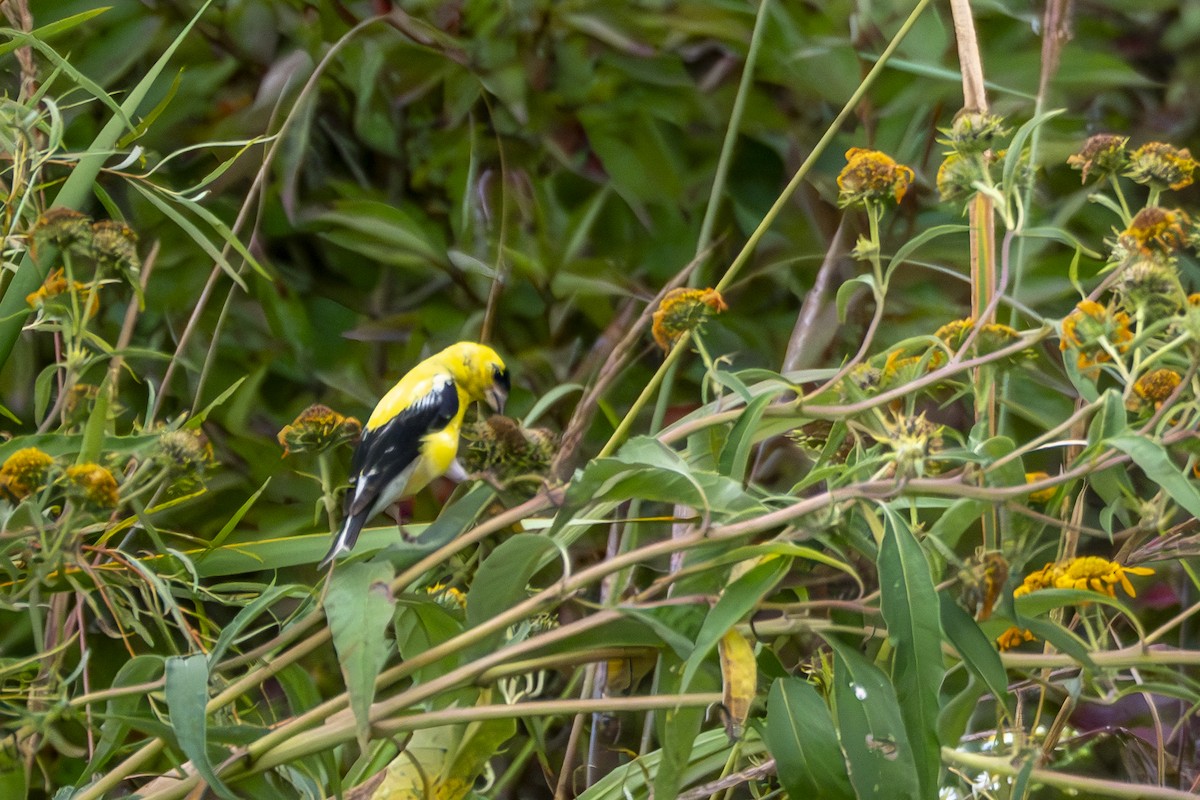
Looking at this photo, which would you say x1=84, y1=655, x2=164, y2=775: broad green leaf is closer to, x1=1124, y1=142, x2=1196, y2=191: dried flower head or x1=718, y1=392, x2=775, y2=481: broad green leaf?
x1=718, y1=392, x2=775, y2=481: broad green leaf

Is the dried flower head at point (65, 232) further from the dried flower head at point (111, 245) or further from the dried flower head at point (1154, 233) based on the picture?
the dried flower head at point (1154, 233)

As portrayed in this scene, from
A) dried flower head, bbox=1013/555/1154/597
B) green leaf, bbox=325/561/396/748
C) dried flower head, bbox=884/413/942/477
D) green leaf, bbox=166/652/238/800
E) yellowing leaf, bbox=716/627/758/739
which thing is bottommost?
green leaf, bbox=166/652/238/800

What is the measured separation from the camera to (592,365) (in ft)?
3.50

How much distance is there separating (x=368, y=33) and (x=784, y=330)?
0.47 meters

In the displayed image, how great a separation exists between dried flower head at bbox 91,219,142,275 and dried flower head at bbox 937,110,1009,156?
41 centimetres

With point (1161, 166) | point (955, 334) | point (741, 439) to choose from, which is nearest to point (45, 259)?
point (741, 439)

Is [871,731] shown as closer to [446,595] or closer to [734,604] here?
[734,604]

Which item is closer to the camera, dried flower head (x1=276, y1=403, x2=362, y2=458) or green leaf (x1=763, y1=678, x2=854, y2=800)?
green leaf (x1=763, y1=678, x2=854, y2=800)

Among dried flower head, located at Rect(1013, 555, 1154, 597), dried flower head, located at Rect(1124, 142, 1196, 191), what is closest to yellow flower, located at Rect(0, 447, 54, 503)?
dried flower head, located at Rect(1013, 555, 1154, 597)

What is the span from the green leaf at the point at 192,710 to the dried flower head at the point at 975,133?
1.46 ft

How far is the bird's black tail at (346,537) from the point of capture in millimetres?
675

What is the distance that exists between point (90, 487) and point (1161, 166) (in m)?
0.54

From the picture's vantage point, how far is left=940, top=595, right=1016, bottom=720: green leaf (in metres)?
0.50

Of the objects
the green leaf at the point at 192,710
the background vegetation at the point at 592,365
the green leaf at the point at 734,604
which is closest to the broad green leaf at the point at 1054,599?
the background vegetation at the point at 592,365
